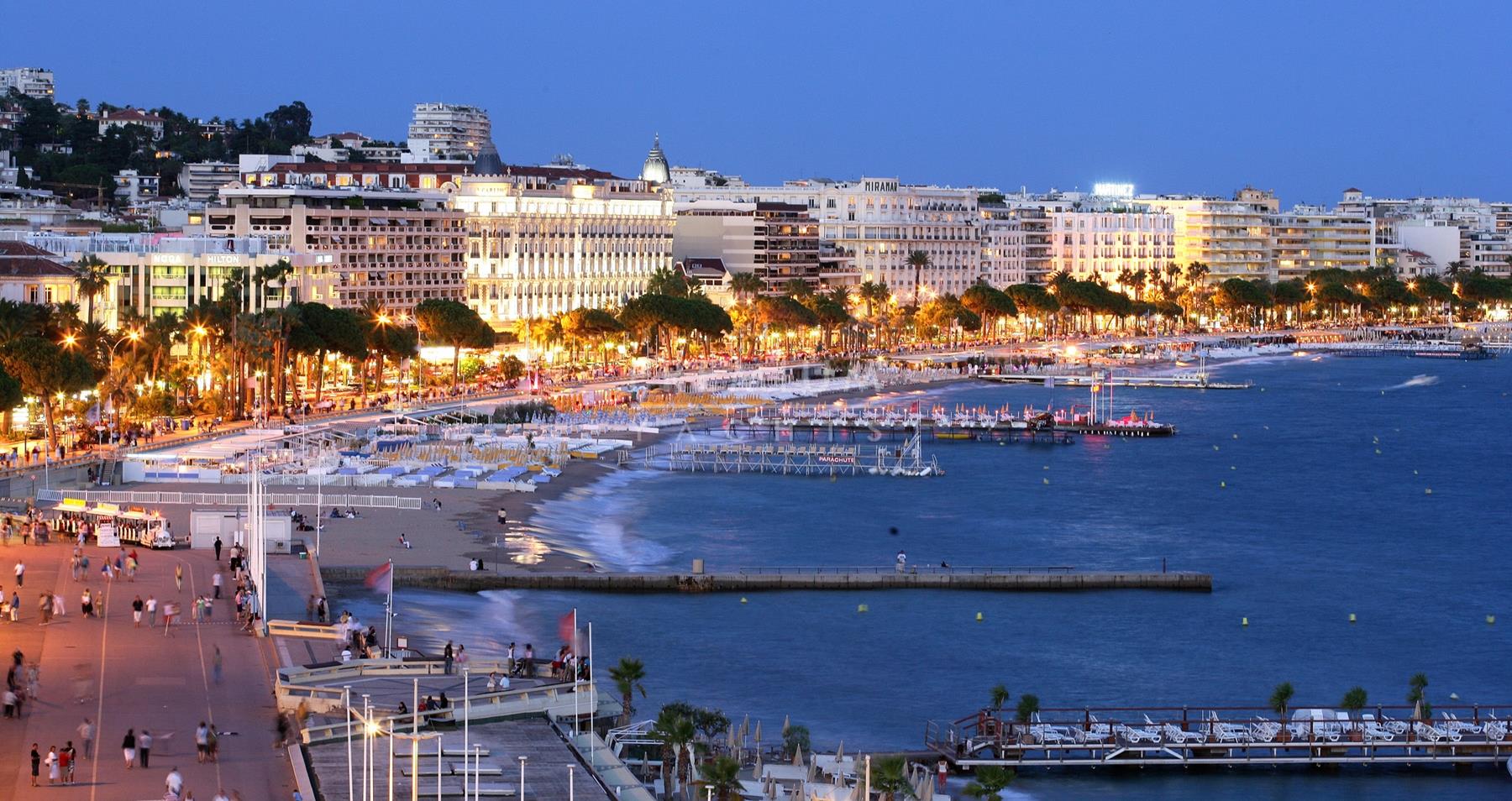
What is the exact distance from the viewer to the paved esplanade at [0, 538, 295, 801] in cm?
3297

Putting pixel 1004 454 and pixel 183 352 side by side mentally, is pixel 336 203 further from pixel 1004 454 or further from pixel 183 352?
pixel 1004 454

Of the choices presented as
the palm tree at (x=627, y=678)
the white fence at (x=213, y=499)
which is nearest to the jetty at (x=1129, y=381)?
the white fence at (x=213, y=499)

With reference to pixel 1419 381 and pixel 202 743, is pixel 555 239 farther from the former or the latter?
pixel 202 743

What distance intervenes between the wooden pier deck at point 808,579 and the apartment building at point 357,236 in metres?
65.7

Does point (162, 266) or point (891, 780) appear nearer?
point (891, 780)

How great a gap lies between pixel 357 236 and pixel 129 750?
101m

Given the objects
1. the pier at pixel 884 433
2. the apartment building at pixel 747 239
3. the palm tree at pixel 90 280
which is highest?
the apartment building at pixel 747 239

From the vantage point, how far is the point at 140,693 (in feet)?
→ 125

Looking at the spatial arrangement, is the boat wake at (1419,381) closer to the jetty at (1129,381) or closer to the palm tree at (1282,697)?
the jetty at (1129,381)

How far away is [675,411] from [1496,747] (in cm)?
7115

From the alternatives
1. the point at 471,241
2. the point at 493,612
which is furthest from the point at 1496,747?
the point at 471,241

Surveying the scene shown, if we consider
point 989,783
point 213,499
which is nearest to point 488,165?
point 213,499

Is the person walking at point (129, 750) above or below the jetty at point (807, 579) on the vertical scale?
below

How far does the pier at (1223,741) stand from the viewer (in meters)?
42.3
